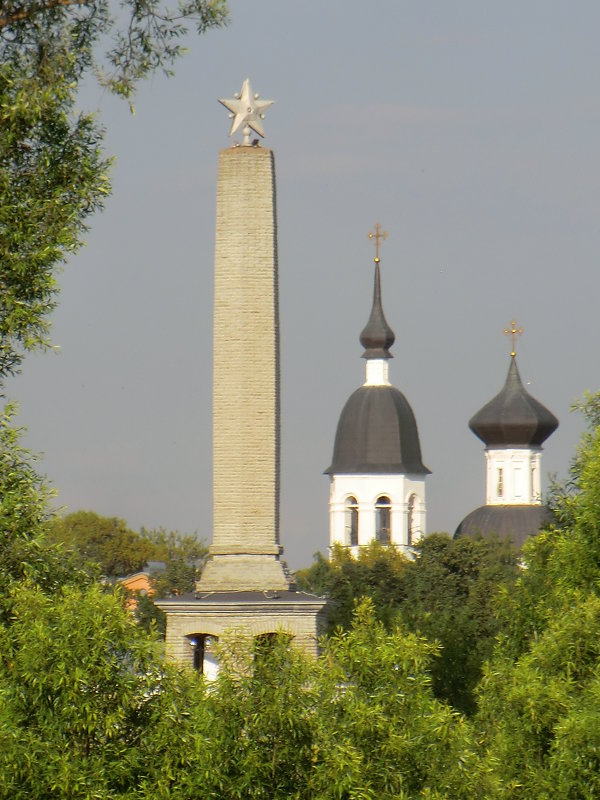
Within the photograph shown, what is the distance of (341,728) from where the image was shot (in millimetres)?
13602

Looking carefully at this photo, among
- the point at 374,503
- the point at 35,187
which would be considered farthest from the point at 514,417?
the point at 35,187

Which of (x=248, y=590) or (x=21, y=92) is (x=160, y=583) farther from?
(x=21, y=92)

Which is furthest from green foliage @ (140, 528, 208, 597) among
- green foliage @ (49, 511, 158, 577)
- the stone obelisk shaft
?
the stone obelisk shaft

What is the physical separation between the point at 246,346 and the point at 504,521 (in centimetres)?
5254

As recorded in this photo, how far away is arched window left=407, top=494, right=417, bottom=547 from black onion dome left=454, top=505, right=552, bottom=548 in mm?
2749

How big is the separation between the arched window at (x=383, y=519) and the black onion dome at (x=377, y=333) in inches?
248

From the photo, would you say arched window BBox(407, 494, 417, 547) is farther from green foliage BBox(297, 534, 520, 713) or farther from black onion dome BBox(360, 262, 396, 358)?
green foliage BBox(297, 534, 520, 713)

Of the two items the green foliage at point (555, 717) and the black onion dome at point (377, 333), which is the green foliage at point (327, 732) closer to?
the green foliage at point (555, 717)

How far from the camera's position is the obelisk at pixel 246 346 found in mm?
27406

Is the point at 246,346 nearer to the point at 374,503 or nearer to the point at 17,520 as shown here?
the point at 17,520

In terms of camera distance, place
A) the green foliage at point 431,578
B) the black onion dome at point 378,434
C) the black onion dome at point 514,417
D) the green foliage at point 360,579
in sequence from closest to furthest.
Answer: the green foliage at point 431,578 < the green foliage at point 360,579 < the black onion dome at point 378,434 < the black onion dome at point 514,417

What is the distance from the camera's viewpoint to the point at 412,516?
275 ft

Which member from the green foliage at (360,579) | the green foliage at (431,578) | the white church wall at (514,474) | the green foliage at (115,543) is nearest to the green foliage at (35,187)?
the green foliage at (431,578)

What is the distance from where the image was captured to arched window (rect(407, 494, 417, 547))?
83344 millimetres
